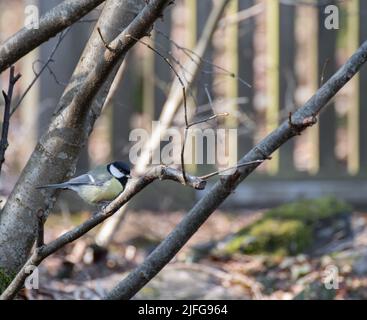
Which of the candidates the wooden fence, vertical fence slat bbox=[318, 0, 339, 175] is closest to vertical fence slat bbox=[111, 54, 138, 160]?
the wooden fence

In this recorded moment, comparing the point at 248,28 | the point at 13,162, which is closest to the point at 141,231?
the point at 13,162

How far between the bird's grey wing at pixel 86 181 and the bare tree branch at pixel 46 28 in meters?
0.53

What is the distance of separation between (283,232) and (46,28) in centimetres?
290

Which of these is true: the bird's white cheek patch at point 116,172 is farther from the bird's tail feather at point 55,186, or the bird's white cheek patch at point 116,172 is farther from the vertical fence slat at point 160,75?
the vertical fence slat at point 160,75

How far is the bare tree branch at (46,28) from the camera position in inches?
122

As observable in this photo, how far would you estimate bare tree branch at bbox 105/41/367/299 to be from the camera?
2.67 meters

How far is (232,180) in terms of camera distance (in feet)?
8.73

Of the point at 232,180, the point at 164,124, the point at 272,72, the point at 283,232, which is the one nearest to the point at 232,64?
the point at 272,72

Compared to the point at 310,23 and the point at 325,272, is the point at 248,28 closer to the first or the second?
the point at 310,23

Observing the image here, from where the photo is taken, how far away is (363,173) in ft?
22.7

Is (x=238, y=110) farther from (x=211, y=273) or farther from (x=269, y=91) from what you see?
(x=211, y=273)

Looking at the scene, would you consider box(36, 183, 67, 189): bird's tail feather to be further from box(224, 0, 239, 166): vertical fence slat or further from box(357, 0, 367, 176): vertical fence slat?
box(357, 0, 367, 176): vertical fence slat
